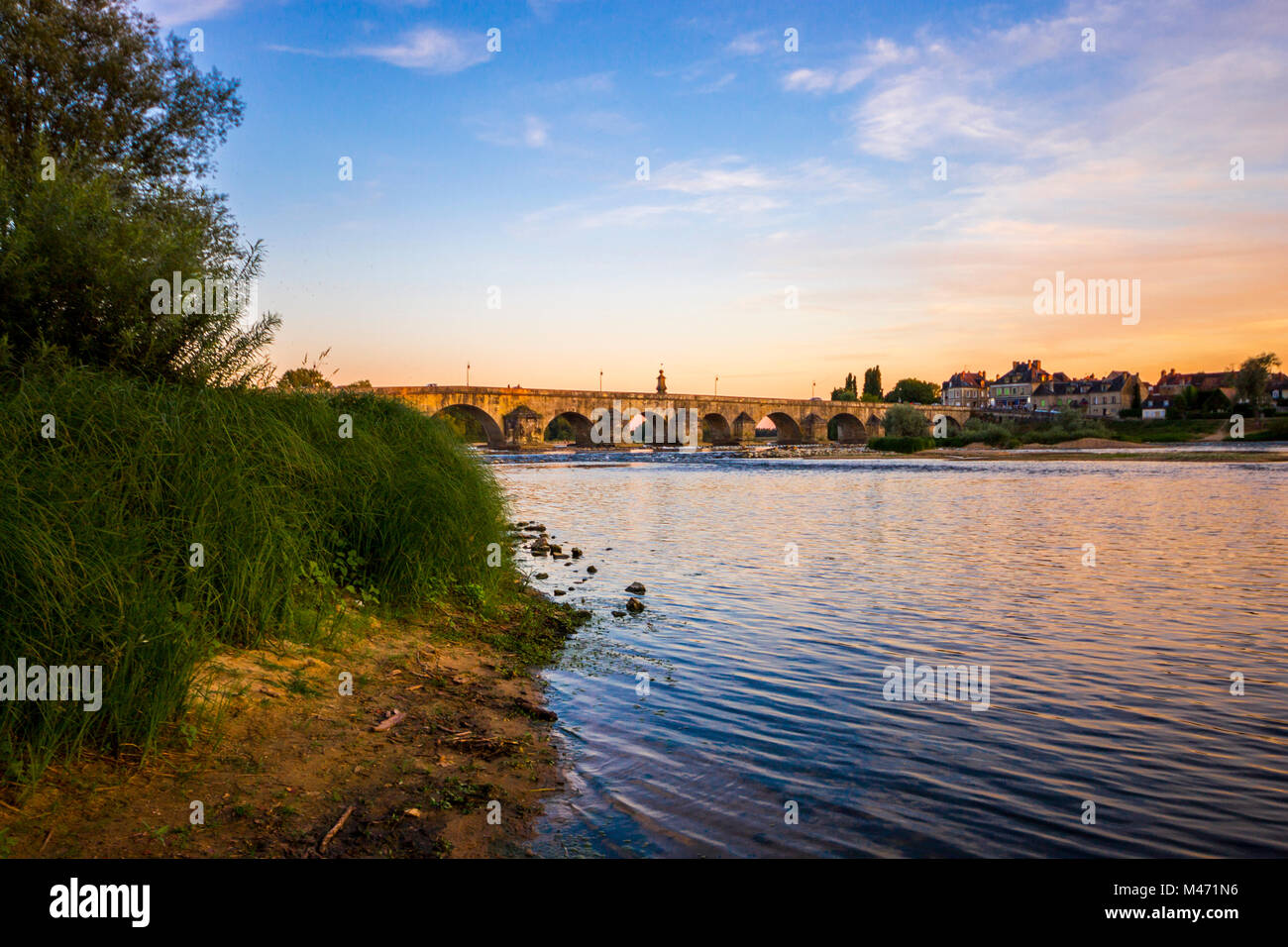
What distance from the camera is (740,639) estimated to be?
33.7 feet

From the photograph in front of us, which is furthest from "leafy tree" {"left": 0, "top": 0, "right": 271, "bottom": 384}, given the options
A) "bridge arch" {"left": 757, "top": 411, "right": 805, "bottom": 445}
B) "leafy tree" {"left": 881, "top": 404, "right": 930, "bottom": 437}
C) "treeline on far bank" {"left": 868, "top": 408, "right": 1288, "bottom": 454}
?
"bridge arch" {"left": 757, "top": 411, "right": 805, "bottom": 445}

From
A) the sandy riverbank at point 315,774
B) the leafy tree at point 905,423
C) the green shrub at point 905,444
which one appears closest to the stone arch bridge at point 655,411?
the leafy tree at point 905,423

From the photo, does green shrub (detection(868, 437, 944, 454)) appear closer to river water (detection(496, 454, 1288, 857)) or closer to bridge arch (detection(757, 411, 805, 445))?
bridge arch (detection(757, 411, 805, 445))

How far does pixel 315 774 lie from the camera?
5367mm

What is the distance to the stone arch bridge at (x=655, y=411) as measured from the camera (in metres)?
91.3

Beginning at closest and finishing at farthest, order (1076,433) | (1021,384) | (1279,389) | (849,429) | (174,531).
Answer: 1. (174,531)
2. (1076,433)
3. (1279,389)
4. (849,429)
5. (1021,384)

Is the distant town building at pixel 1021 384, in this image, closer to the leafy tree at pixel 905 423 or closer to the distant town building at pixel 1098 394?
the distant town building at pixel 1098 394

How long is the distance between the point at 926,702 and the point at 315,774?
18.4 ft

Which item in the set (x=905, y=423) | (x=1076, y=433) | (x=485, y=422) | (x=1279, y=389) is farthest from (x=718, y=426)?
(x=1279, y=389)

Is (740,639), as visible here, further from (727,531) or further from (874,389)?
(874,389)

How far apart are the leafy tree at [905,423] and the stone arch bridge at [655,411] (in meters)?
13.8

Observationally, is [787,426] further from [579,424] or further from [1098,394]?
[1098,394]
